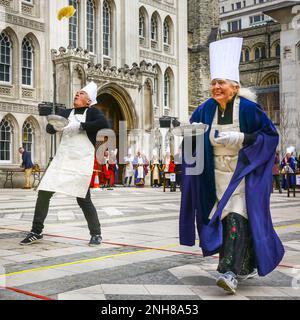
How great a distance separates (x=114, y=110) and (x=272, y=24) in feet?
107

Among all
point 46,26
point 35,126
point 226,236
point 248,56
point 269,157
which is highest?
point 248,56

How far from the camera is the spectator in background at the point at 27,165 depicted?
22.4m

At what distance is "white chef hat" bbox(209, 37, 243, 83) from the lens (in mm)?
4848

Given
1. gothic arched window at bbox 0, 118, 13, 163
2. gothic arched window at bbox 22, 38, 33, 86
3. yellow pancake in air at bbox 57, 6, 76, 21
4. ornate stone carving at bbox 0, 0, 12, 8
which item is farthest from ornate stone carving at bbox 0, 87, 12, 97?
yellow pancake in air at bbox 57, 6, 76, 21

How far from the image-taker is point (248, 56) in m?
57.9

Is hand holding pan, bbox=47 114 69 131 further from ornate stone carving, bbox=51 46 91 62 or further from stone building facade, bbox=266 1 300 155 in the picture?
stone building facade, bbox=266 1 300 155

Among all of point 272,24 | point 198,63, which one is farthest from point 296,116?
point 272,24

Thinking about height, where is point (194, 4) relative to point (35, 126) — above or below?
above

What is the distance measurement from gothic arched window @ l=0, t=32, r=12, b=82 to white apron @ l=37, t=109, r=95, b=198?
19394mm

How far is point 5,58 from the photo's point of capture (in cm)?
2511

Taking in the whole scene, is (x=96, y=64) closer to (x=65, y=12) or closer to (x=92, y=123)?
(x=65, y=12)

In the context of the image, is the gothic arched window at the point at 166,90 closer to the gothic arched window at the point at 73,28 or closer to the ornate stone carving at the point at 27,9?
the gothic arched window at the point at 73,28
